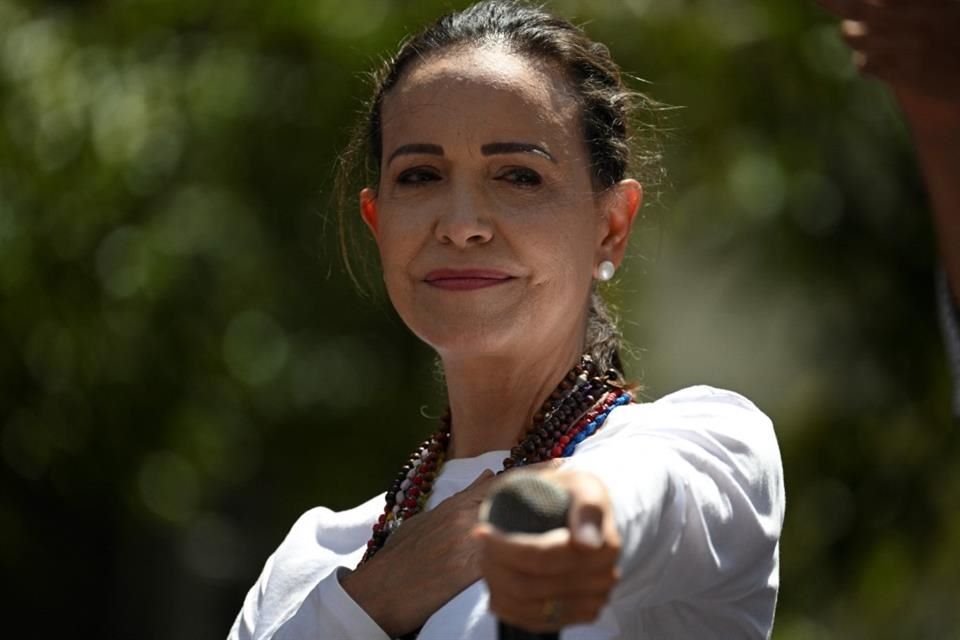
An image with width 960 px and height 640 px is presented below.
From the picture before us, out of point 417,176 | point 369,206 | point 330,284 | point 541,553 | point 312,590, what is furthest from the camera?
point 330,284

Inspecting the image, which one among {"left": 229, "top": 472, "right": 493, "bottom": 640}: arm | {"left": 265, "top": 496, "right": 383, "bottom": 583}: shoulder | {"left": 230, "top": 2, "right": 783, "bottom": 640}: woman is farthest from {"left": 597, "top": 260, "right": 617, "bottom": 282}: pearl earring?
{"left": 265, "top": 496, "right": 383, "bottom": 583}: shoulder

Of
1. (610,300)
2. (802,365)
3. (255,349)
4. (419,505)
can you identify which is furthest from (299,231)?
(419,505)

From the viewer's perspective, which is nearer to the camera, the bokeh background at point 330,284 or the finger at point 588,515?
the finger at point 588,515

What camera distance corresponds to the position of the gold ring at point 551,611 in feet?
4.59

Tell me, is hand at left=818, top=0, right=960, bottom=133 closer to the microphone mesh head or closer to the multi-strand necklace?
the microphone mesh head

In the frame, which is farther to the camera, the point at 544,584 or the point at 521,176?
the point at 521,176

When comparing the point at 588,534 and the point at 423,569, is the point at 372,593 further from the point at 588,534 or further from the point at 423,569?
the point at 588,534

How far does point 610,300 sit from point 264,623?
3.28 ft

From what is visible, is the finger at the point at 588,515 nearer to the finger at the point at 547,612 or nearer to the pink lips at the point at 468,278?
the finger at the point at 547,612

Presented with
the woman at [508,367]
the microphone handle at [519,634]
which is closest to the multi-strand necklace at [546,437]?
the woman at [508,367]

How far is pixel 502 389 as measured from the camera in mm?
2467

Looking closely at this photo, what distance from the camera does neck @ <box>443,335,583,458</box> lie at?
245 cm

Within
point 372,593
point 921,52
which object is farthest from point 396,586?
point 921,52

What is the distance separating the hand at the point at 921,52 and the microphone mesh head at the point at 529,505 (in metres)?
0.46
